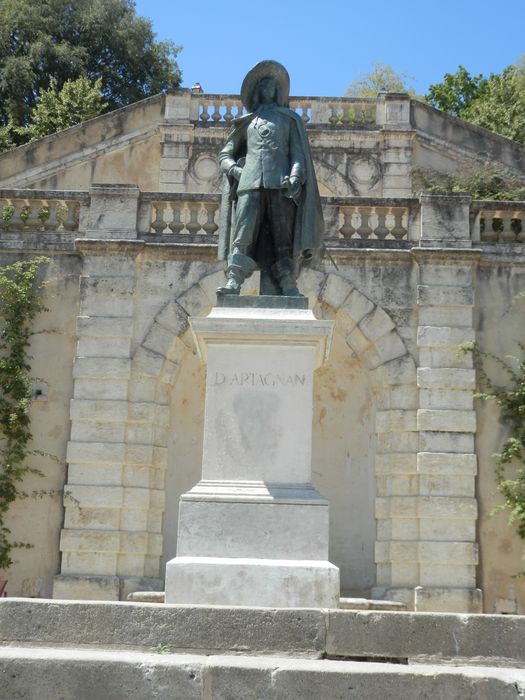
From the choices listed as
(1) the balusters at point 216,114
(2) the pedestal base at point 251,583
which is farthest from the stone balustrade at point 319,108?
(2) the pedestal base at point 251,583

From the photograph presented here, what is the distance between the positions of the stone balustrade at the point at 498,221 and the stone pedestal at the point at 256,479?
5990mm

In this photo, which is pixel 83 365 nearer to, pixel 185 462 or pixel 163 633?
pixel 185 462

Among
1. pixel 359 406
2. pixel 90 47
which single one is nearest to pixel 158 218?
pixel 359 406

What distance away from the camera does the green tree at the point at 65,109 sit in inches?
949

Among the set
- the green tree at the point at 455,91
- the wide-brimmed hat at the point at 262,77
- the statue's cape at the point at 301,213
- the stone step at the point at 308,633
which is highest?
the green tree at the point at 455,91

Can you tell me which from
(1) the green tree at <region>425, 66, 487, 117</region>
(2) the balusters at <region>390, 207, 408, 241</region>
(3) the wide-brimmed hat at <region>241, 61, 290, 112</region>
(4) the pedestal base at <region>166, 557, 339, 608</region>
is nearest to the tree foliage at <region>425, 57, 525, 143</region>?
(1) the green tree at <region>425, 66, 487, 117</region>

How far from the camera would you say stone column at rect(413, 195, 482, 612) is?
1257 cm

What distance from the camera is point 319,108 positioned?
20109 mm

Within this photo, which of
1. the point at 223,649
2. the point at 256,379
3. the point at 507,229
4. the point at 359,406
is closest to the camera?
the point at 223,649

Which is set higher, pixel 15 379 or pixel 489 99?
pixel 489 99

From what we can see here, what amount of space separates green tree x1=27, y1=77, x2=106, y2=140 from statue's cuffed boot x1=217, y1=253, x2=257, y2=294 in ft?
53.7

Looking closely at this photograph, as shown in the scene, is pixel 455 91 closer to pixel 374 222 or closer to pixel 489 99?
pixel 489 99

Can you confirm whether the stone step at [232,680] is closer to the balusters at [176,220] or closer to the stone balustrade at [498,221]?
the balusters at [176,220]

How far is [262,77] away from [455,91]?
24.9m
